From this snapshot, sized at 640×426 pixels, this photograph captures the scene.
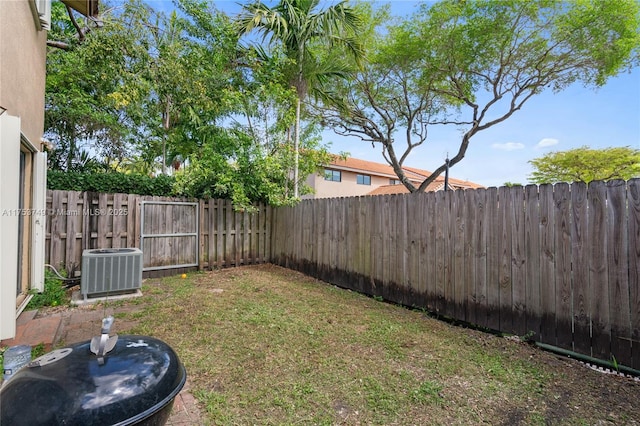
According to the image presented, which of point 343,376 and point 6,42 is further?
point 6,42

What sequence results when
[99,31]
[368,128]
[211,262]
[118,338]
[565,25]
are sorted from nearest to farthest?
[118,338] < [99,31] < [211,262] < [565,25] < [368,128]

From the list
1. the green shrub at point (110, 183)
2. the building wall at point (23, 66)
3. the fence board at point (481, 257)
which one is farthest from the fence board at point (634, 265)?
the green shrub at point (110, 183)

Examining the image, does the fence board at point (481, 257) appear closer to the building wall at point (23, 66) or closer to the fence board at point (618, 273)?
the fence board at point (618, 273)

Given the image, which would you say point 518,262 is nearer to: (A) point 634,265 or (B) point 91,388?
(A) point 634,265

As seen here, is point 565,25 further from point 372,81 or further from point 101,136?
point 101,136

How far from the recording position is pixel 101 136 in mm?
11039

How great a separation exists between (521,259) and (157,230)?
6.42 m

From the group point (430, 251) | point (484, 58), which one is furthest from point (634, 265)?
point (484, 58)

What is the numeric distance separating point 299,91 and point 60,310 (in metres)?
7.09

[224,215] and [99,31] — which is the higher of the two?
[99,31]

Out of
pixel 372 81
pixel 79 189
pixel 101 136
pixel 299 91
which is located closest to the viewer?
pixel 79 189

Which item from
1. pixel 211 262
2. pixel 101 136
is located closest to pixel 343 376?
pixel 211 262

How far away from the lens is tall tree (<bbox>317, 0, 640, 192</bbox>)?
33.2ft

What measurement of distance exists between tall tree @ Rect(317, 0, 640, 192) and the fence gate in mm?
6176
